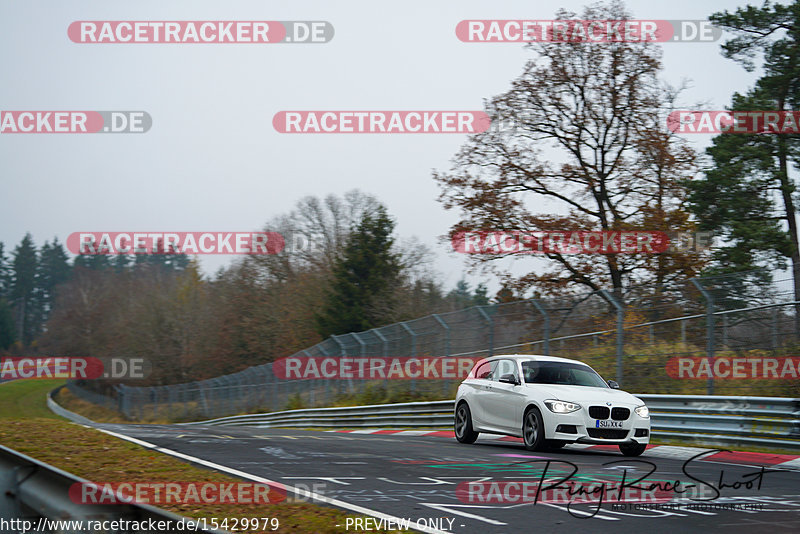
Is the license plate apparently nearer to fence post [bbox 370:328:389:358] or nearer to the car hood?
the car hood

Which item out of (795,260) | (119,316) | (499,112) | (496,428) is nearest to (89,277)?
(119,316)

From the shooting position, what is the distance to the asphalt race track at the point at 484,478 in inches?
258

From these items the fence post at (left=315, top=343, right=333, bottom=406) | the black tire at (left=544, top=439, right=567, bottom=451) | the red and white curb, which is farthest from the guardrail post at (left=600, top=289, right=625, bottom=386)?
the fence post at (left=315, top=343, right=333, bottom=406)

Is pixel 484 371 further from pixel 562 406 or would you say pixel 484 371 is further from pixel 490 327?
pixel 490 327

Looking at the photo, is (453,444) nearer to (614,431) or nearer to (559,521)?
(614,431)

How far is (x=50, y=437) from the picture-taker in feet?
41.6

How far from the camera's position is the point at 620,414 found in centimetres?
1251

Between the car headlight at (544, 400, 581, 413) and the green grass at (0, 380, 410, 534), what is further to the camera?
the car headlight at (544, 400, 581, 413)

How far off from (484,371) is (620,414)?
2.99 metres

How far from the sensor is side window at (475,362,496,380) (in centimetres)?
1471

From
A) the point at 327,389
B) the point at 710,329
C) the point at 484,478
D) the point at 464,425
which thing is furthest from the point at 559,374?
the point at 327,389

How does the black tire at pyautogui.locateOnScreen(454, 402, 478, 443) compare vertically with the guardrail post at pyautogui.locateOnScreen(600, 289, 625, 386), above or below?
below

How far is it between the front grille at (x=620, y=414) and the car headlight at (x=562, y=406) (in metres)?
0.52

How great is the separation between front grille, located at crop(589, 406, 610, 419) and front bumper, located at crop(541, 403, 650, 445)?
0.04 meters
